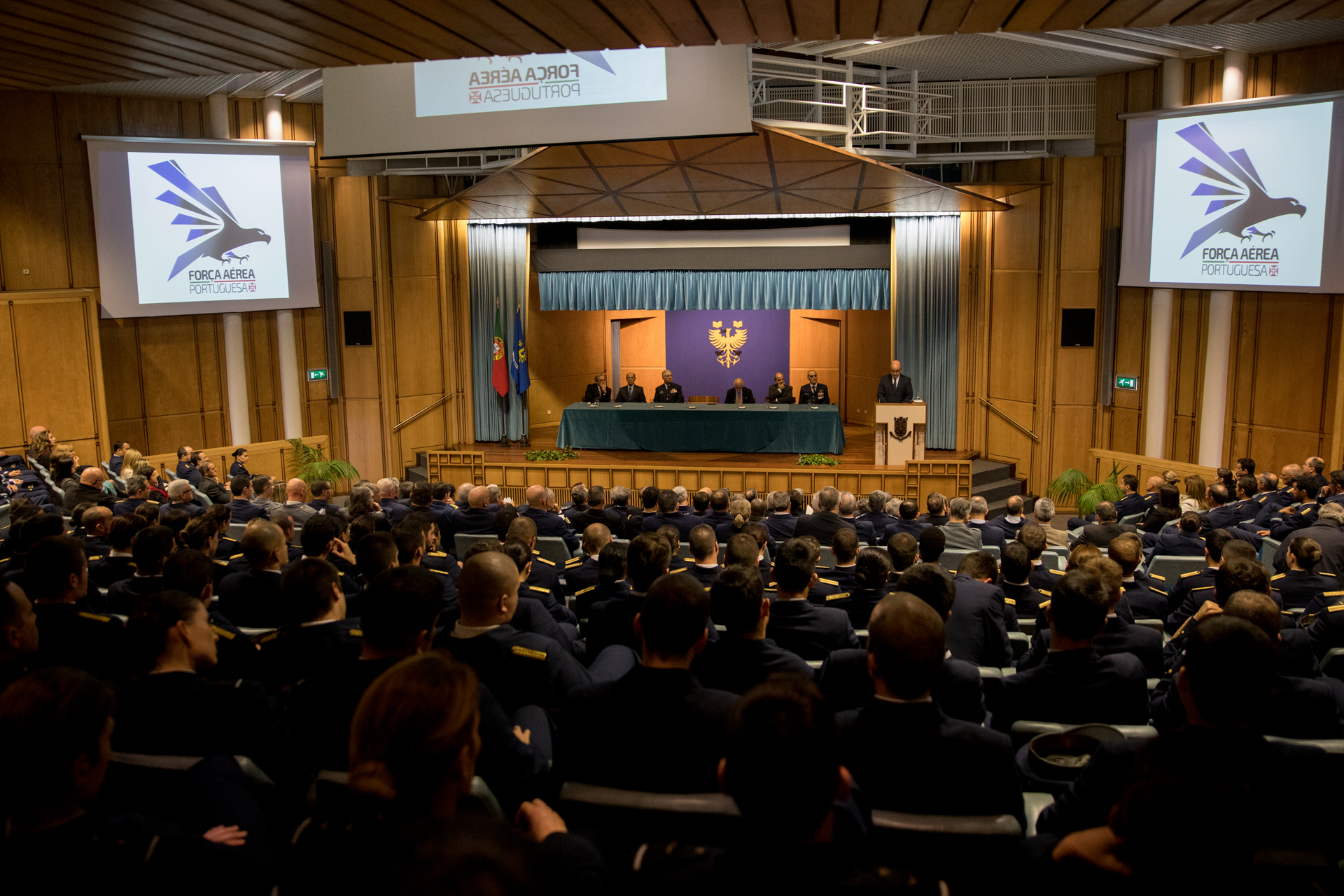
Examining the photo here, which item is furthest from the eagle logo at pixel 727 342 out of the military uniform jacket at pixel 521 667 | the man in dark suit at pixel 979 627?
the military uniform jacket at pixel 521 667

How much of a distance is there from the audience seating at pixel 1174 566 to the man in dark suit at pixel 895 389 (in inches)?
254

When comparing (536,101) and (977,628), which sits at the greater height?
(536,101)

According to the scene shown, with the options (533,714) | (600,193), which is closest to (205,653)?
(533,714)

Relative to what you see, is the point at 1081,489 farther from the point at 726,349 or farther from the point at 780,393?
the point at 726,349

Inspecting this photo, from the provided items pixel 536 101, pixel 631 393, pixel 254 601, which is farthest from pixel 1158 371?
pixel 254 601

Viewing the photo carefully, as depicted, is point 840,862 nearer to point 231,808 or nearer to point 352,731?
point 352,731

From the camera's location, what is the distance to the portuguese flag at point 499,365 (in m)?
13.8

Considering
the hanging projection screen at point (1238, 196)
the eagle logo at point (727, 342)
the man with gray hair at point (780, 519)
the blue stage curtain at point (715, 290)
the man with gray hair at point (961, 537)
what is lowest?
the man with gray hair at point (961, 537)

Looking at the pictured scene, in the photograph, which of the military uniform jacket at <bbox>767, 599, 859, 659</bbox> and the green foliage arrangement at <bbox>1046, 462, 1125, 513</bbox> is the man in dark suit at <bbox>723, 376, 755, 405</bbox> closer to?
the green foliage arrangement at <bbox>1046, 462, 1125, 513</bbox>

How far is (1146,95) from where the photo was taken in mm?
11062

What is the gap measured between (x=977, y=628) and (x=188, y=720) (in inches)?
109

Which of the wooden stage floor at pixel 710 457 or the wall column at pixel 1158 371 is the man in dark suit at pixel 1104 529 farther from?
the wall column at pixel 1158 371

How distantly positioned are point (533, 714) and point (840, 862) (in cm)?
115

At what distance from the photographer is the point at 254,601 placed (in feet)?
13.1
